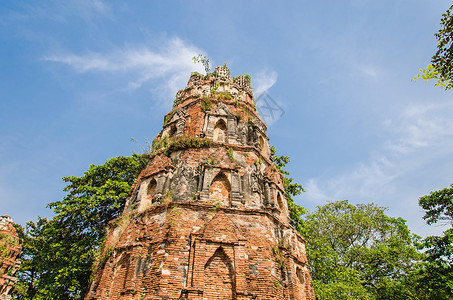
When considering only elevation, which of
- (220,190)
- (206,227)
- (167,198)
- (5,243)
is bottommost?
(5,243)

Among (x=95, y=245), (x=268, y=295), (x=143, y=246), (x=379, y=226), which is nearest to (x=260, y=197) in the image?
(x=268, y=295)

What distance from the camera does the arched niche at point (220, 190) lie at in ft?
31.3

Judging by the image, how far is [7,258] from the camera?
24.6 feet

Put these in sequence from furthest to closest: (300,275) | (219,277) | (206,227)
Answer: (300,275) → (206,227) → (219,277)

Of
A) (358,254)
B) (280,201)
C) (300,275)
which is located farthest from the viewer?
(358,254)

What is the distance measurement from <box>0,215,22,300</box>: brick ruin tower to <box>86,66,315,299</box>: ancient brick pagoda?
7.48ft

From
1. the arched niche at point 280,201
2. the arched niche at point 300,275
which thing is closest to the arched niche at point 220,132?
the arched niche at point 280,201

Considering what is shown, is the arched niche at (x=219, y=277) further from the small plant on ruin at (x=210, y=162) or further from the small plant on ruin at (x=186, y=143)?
the small plant on ruin at (x=186, y=143)

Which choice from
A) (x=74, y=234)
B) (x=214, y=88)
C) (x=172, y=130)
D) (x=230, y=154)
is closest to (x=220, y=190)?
(x=230, y=154)

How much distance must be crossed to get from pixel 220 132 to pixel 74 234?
842 cm

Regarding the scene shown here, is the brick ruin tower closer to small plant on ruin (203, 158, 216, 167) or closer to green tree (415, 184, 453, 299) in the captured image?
small plant on ruin (203, 158, 216, 167)

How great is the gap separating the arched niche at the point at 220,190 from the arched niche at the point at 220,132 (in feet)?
6.86

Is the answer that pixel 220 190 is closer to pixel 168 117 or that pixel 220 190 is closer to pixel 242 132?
pixel 242 132

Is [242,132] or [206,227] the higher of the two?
[242,132]
